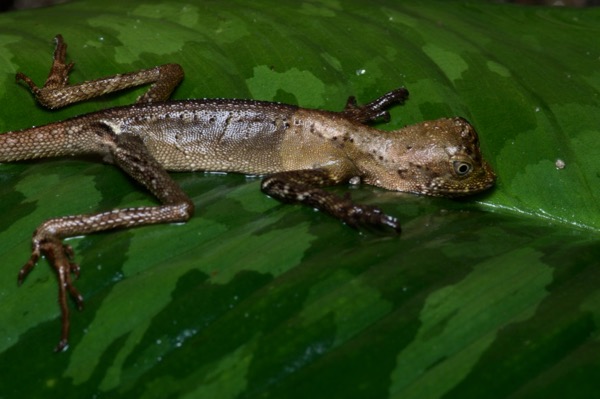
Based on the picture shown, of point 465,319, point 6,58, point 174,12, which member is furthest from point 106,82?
point 465,319

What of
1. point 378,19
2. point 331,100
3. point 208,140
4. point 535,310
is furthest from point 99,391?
point 378,19

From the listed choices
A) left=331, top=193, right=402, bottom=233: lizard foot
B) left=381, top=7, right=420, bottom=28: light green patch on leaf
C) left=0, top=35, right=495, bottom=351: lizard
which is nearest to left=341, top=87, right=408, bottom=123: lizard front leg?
left=0, top=35, right=495, bottom=351: lizard

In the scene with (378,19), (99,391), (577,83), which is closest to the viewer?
(99,391)

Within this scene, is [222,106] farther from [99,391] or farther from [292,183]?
[99,391]

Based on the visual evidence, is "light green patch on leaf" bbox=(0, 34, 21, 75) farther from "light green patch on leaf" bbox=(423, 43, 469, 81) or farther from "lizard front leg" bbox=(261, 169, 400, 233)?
"light green patch on leaf" bbox=(423, 43, 469, 81)

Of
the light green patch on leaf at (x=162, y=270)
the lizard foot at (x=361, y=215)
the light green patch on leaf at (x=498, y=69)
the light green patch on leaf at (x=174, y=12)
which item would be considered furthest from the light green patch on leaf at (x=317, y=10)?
the light green patch on leaf at (x=162, y=270)

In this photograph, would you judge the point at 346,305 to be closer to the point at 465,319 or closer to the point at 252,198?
the point at 465,319

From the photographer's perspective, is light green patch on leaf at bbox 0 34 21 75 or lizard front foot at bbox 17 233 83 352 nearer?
lizard front foot at bbox 17 233 83 352

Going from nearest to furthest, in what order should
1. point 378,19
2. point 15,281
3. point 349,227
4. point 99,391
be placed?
point 99,391 → point 15,281 → point 349,227 → point 378,19
